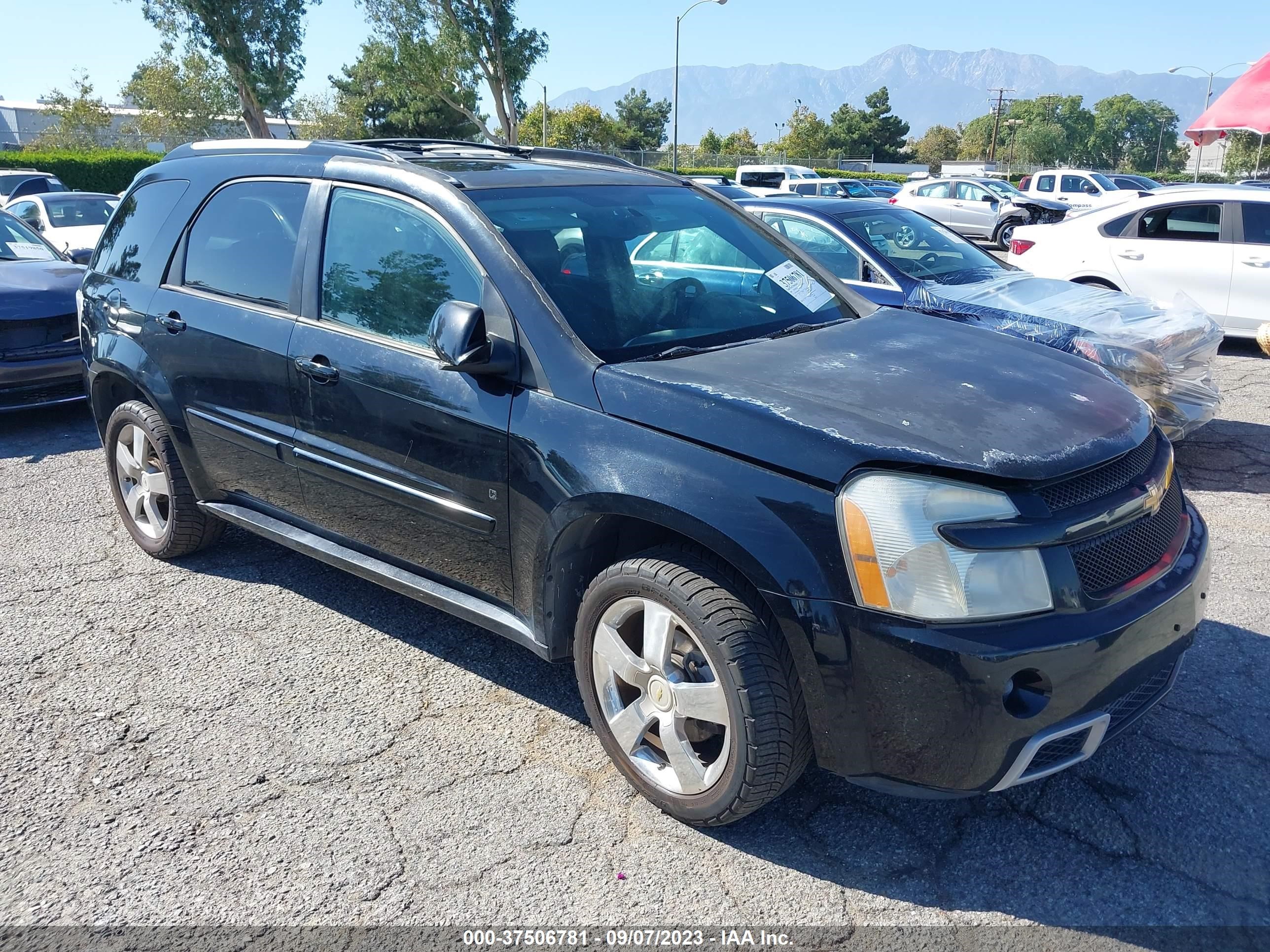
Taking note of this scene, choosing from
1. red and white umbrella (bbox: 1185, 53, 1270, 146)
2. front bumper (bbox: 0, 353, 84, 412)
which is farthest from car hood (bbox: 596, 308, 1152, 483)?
red and white umbrella (bbox: 1185, 53, 1270, 146)

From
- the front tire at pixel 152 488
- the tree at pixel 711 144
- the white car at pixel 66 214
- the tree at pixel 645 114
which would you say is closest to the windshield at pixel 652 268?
the front tire at pixel 152 488

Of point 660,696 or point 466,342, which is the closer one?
point 660,696

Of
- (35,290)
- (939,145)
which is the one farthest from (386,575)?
(939,145)

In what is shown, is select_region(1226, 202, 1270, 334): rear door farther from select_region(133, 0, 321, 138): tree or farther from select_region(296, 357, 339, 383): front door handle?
select_region(133, 0, 321, 138): tree

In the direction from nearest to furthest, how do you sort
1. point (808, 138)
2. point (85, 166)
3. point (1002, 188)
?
point (1002, 188) < point (85, 166) < point (808, 138)

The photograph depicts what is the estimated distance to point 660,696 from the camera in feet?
9.09

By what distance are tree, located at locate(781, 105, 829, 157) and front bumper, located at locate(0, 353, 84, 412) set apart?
80.6 metres

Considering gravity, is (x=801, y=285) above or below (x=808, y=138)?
below

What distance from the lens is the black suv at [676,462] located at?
2371 millimetres

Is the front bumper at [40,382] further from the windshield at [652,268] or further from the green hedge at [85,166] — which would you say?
the green hedge at [85,166]

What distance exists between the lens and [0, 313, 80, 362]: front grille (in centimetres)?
692

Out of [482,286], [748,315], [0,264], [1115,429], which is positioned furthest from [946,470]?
[0,264]

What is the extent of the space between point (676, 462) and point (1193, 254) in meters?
8.35

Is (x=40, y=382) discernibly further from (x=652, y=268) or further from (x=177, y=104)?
(x=177, y=104)
